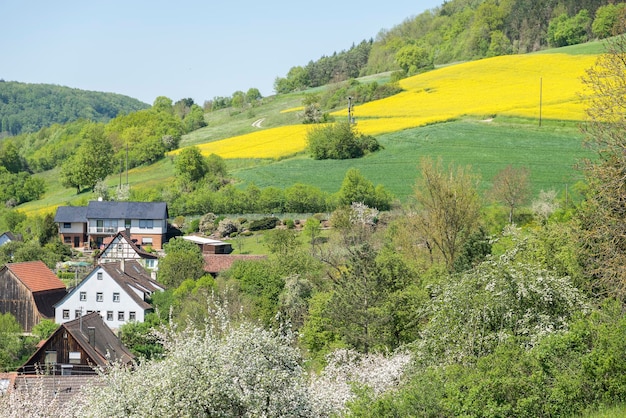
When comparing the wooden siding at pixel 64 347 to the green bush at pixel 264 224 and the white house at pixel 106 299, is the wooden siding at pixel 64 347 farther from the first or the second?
the green bush at pixel 264 224

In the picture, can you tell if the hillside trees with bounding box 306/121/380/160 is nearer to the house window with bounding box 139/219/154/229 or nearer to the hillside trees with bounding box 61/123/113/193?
the house window with bounding box 139/219/154/229

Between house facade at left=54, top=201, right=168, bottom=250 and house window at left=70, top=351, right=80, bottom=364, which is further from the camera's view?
house facade at left=54, top=201, right=168, bottom=250

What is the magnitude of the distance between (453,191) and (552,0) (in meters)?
95.7

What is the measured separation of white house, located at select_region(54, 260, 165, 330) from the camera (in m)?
50.4

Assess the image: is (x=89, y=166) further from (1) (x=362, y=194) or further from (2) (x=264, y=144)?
(1) (x=362, y=194)

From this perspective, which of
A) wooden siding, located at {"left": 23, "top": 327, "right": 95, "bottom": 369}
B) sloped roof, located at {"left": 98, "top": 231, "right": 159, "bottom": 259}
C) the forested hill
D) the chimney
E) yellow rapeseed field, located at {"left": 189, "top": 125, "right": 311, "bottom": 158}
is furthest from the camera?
the forested hill

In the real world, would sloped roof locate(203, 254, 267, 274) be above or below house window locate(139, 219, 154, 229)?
below

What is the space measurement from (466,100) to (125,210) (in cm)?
3832

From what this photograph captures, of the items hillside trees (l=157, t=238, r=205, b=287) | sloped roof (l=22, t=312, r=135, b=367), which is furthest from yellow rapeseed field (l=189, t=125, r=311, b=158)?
sloped roof (l=22, t=312, r=135, b=367)

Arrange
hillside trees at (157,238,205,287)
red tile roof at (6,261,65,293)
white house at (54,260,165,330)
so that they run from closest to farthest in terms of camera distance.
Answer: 1. white house at (54,260,165,330)
2. red tile roof at (6,261,65,293)
3. hillside trees at (157,238,205,287)

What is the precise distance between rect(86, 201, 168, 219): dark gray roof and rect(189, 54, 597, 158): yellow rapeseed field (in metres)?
17.5

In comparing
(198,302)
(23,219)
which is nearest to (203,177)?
(23,219)

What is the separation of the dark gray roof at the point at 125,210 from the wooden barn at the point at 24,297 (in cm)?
1975

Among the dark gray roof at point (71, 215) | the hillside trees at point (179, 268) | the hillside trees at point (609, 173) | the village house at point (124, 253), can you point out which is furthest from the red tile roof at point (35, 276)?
the hillside trees at point (609, 173)
